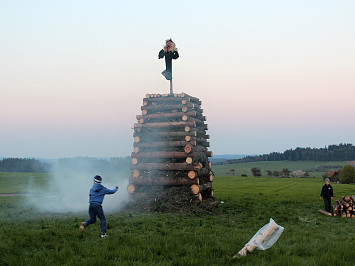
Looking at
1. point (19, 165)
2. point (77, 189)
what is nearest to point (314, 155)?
point (19, 165)

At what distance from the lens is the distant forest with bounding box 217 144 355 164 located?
125 meters

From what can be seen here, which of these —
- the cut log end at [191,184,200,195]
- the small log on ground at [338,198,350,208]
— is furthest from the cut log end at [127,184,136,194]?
the small log on ground at [338,198,350,208]

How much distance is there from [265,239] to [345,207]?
11978 mm

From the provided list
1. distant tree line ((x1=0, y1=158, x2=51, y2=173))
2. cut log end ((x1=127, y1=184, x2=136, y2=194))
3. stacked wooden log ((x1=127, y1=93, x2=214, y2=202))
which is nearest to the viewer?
stacked wooden log ((x1=127, y1=93, x2=214, y2=202))

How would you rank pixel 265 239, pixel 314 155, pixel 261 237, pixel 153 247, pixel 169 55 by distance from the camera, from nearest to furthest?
pixel 261 237 → pixel 265 239 → pixel 153 247 → pixel 169 55 → pixel 314 155

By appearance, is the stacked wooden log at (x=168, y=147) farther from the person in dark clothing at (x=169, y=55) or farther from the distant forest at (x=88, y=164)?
the distant forest at (x=88, y=164)

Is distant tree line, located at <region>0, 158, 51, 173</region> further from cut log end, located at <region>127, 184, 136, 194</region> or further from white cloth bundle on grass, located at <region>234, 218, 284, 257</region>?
white cloth bundle on grass, located at <region>234, 218, 284, 257</region>

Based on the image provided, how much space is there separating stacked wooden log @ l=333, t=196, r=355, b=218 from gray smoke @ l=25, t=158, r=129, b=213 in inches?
458

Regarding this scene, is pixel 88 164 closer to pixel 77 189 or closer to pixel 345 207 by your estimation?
pixel 77 189

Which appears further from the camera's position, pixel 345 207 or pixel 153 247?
pixel 345 207

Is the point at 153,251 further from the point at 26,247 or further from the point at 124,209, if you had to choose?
the point at 124,209

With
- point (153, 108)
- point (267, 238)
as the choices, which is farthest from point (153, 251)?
point (153, 108)

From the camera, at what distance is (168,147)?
64.0ft

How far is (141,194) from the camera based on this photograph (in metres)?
18.9
